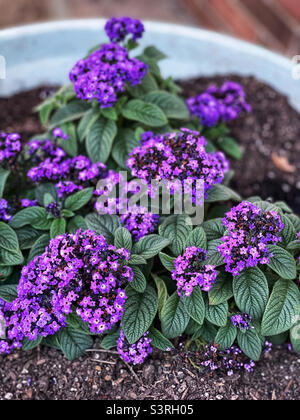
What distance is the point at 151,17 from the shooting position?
14.4 ft

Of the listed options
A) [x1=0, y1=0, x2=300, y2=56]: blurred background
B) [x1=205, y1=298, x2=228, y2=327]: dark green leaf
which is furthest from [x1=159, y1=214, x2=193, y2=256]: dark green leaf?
[x1=0, y1=0, x2=300, y2=56]: blurred background

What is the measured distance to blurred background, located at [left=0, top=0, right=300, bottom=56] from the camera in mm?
3699

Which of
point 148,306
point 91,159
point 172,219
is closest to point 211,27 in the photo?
point 91,159

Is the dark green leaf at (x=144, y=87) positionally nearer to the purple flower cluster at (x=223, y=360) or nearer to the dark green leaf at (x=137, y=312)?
the dark green leaf at (x=137, y=312)

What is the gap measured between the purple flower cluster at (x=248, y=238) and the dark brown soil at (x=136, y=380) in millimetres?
426

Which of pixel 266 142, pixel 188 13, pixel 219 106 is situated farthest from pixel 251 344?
pixel 188 13

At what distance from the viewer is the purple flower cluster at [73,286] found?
1515 millimetres

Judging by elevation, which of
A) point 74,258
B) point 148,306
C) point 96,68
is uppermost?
point 96,68

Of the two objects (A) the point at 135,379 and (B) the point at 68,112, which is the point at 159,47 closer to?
(B) the point at 68,112

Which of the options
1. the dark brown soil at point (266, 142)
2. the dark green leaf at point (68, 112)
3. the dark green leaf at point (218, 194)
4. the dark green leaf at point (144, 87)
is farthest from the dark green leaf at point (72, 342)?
the dark brown soil at point (266, 142)

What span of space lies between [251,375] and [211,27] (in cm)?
335
